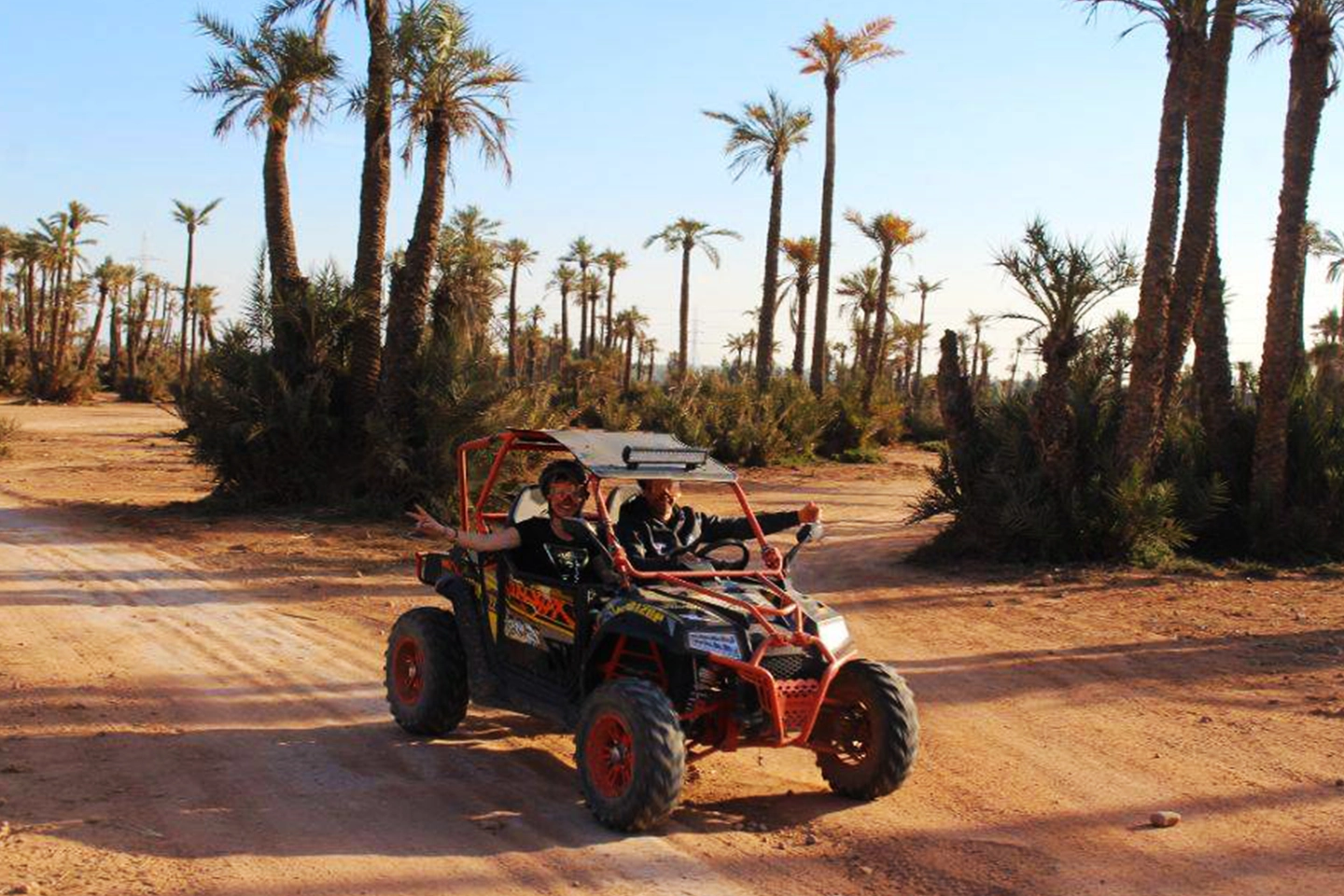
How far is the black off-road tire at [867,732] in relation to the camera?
586 centimetres

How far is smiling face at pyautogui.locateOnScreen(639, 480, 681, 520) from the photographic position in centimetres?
660

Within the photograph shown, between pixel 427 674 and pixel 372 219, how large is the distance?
41.4 ft

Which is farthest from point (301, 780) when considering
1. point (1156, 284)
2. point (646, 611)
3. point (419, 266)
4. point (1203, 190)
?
point (1203, 190)

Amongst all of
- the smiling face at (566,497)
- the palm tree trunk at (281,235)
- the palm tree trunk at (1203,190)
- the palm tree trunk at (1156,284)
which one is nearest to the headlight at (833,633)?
the smiling face at (566,497)

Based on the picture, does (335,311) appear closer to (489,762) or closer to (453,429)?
(453,429)

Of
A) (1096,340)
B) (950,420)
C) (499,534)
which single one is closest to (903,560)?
(950,420)

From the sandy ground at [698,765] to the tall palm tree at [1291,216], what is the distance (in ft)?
6.78

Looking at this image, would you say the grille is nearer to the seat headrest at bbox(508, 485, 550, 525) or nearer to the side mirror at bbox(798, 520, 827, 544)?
the side mirror at bbox(798, 520, 827, 544)

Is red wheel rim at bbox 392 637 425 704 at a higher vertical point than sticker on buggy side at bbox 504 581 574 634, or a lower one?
lower

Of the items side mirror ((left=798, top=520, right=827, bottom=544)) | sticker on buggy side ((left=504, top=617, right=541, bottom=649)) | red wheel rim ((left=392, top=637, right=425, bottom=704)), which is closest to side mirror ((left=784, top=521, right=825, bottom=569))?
side mirror ((left=798, top=520, right=827, bottom=544))

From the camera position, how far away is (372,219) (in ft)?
59.8

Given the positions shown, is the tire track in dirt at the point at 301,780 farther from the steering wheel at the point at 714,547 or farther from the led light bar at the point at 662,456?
the led light bar at the point at 662,456

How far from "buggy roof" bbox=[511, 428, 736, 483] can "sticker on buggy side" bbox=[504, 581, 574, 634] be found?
753 mm

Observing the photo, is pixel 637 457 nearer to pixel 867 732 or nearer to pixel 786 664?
pixel 786 664
